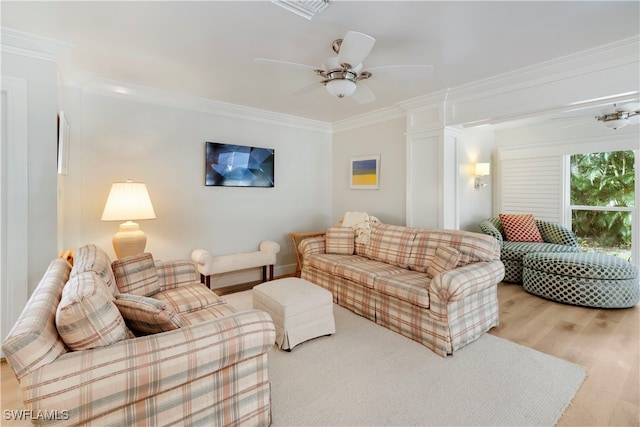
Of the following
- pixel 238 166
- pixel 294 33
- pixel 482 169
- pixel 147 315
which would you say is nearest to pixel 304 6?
pixel 294 33

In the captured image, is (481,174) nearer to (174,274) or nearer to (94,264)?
(174,274)

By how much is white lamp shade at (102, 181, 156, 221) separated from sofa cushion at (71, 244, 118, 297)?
78cm

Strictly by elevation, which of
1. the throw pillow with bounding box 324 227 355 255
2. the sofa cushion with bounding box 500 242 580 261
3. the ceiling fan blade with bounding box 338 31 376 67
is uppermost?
the ceiling fan blade with bounding box 338 31 376 67

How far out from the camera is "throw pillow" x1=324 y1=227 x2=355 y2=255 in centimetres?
396

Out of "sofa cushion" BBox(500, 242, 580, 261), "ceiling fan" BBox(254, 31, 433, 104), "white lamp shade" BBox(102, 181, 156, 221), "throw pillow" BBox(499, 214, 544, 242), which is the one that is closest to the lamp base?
"white lamp shade" BBox(102, 181, 156, 221)

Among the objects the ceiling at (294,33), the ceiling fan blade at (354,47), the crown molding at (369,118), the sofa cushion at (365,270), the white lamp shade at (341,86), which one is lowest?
the sofa cushion at (365,270)

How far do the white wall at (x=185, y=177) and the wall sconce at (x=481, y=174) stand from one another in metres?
2.41

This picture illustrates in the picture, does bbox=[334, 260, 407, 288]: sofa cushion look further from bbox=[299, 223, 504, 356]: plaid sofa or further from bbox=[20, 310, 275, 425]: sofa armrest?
bbox=[20, 310, 275, 425]: sofa armrest

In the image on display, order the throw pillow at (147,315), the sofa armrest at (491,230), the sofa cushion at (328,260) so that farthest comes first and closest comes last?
1. the sofa armrest at (491,230)
2. the sofa cushion at (328,260)
3. the throw pillow at (147,315)

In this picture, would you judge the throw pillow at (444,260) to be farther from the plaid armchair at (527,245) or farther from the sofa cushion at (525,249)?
the sofa cushion at (525,249)

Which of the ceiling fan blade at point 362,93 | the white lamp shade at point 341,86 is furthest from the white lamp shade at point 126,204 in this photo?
the ceiling fan blade at point 362,93

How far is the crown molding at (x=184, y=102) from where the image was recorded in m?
3.21

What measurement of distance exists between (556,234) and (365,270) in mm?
3305

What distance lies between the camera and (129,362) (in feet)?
3.95
